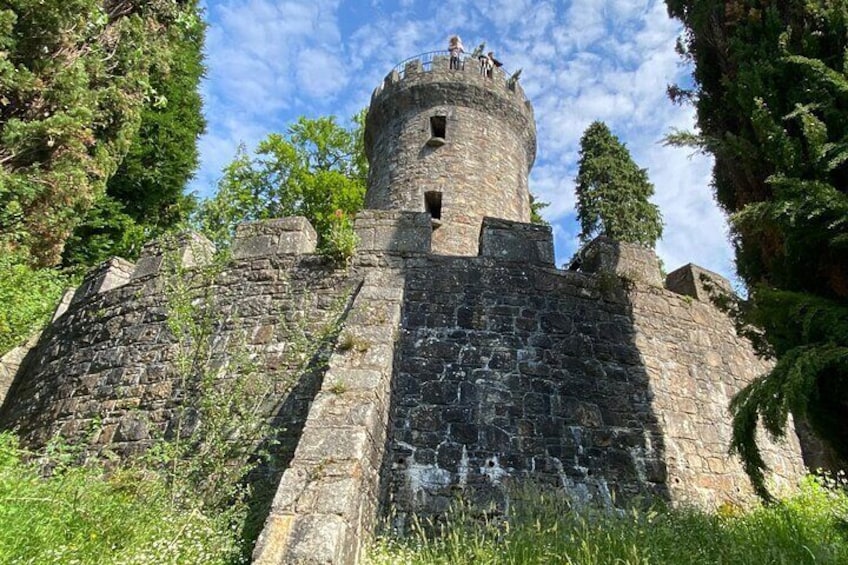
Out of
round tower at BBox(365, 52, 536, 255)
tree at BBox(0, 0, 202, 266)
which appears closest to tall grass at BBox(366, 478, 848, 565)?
tree at BBox(0, 0, 202, 266)

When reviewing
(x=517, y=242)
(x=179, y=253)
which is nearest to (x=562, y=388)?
(x=517, y=242)

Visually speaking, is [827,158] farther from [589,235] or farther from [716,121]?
[589,235]

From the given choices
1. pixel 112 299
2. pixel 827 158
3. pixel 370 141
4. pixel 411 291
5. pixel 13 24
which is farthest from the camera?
pixel 370 141

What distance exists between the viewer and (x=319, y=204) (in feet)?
62.5

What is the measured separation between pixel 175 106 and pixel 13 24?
10.9 metres

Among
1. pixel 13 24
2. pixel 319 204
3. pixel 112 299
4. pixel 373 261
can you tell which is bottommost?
pixel 112 299

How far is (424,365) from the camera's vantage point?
5.81m

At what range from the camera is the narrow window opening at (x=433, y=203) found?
10.7 meters

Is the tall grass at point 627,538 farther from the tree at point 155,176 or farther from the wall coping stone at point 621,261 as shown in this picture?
the tree at point 155,176

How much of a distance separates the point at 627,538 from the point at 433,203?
773 cm

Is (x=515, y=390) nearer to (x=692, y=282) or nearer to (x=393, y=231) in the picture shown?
(x=393, y=231)

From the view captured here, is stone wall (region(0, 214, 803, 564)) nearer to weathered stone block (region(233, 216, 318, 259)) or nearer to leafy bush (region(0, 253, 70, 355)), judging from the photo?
weathered stone block (region(233, 216, 318, 259))

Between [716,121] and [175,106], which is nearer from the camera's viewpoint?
[716,121]

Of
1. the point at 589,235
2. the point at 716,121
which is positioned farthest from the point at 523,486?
the point at 589,235
